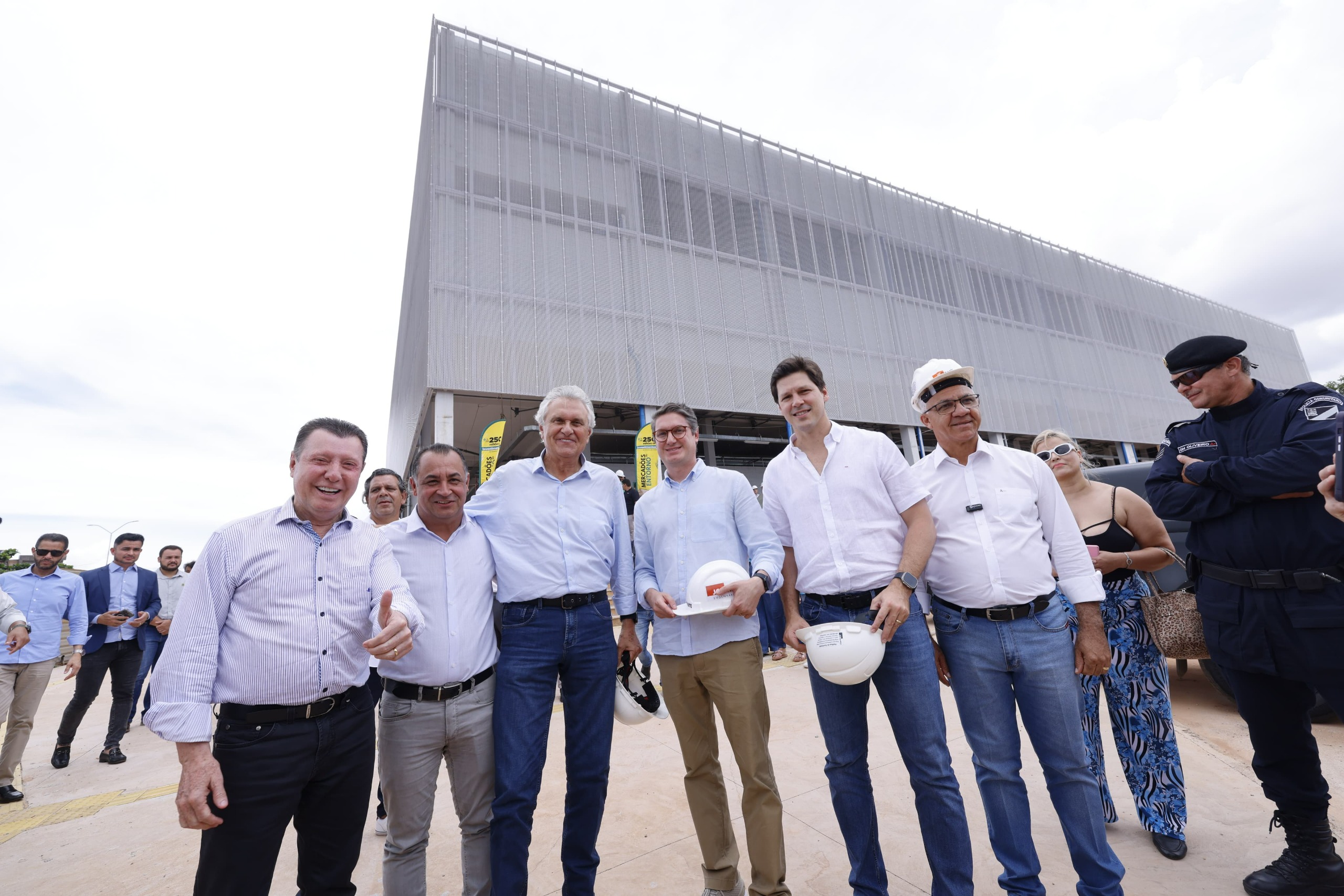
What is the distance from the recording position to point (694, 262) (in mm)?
19719

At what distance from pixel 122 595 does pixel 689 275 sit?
16794mm

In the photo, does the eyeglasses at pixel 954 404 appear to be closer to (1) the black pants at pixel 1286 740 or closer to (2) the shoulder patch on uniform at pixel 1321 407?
(2) the shoulder patch on uniform at pixel 1321 407

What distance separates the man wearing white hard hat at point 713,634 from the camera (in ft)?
7.63

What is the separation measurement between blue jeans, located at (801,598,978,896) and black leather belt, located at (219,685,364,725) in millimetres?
1806

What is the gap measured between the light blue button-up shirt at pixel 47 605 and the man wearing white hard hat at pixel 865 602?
6.64 meters

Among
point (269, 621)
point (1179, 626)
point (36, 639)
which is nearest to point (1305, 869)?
point (1179, 626)

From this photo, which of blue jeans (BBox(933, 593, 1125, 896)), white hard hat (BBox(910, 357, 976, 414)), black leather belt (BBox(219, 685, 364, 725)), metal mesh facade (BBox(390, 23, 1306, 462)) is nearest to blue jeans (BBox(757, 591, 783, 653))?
blue jeans (BBox(933, 593, 1125, 896))

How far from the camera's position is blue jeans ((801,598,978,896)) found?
2111 millimetres

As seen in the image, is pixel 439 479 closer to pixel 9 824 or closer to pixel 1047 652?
pixel 1047 652

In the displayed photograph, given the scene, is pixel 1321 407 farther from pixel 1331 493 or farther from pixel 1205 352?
pixel 1331 493

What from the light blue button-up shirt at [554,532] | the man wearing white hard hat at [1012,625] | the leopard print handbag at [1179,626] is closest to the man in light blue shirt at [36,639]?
the light blue button-up shirt at [554,532]

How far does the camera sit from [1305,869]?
2295 mm

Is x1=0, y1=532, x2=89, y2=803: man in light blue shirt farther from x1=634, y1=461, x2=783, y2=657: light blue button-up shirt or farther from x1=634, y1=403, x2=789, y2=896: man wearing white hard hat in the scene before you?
x1=634, y1=403, x2=789, y2=896: man wearing white hard hat

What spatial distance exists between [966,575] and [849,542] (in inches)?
19.0
